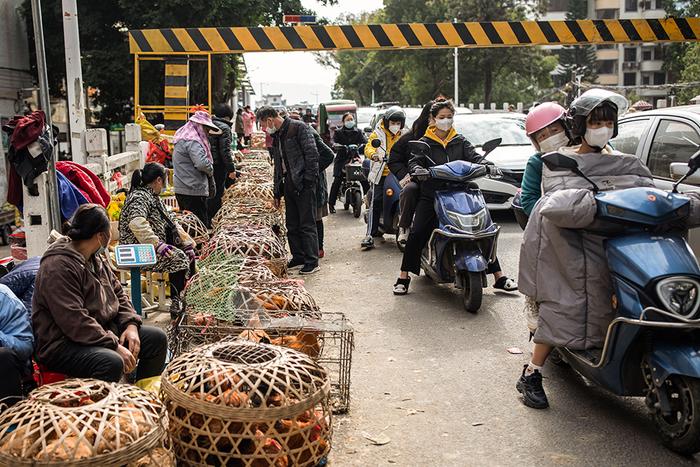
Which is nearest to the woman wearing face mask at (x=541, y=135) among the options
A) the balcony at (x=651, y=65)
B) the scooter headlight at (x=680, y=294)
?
the scooter headlight at (x=680, y=294)

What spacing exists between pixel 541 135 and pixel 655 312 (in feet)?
5.46

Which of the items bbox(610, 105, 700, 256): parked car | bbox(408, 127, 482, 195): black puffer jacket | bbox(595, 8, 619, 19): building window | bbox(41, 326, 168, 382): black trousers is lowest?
bbox(41, 326, 168, 382): black trousers

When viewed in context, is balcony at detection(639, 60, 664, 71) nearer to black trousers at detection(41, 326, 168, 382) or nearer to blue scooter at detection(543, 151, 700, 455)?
blue scooter at detection(543, 151, 700, 455)

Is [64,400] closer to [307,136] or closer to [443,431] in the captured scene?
[443,431]

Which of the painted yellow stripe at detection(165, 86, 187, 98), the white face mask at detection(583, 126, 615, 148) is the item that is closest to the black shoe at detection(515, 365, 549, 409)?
the white face mask at detection(583, 126, 615, 148)

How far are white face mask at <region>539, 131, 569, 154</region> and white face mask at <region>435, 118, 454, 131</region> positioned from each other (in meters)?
2.62


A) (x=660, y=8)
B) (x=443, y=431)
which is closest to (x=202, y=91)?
(x=443, y=431)

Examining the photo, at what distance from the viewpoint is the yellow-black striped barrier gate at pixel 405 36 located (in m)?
15.8

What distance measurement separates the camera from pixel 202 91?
77.6 ft

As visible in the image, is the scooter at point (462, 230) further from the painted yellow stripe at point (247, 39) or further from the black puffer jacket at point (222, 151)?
the painted yellow stripe at point (247, 39)

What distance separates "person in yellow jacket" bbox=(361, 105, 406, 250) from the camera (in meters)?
11.0

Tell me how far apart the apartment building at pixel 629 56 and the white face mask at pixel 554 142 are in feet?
268

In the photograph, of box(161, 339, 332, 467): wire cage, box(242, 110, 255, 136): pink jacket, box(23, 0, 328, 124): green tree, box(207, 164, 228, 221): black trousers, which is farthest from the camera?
box(242, 110, 255, 136): pink jacket

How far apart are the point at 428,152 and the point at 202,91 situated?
1678 centimetres
